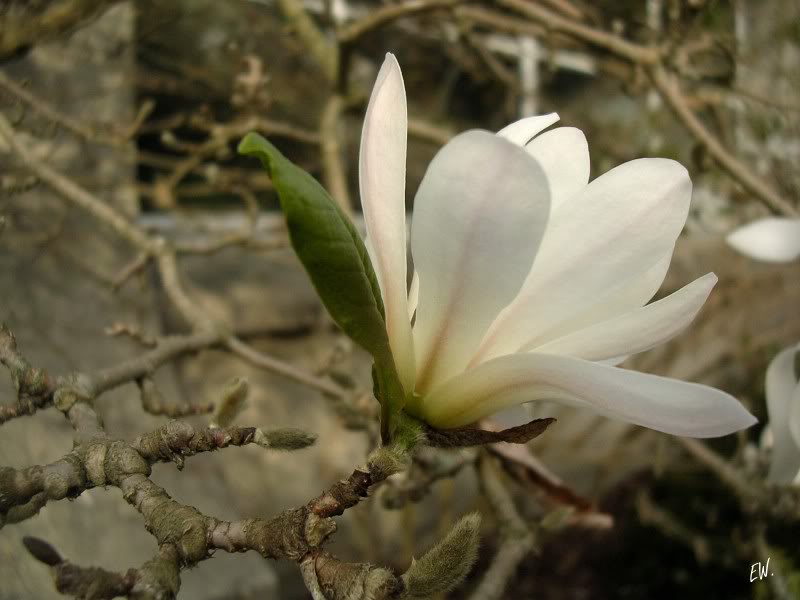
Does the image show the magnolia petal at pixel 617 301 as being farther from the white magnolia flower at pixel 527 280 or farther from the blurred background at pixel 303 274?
the blurred background at pixel 303 274

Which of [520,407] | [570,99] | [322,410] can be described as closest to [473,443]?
[520,407]

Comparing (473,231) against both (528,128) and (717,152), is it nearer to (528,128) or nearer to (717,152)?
(528,128)

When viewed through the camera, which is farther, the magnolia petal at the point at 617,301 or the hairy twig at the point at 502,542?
the hairy twig at the point at 502,542

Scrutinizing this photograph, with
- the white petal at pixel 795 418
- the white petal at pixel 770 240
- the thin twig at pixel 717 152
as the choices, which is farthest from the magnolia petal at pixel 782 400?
the thin twig at pixel 717 152

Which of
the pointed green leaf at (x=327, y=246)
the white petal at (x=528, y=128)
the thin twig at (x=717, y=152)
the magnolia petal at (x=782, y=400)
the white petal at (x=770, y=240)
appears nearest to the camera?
the pointed green leaf at (x=327, y=246)

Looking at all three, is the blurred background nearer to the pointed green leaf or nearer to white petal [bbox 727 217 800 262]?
white petal [bbox 727 217 800 262]

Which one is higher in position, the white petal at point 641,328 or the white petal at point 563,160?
the white petal at point 563,160

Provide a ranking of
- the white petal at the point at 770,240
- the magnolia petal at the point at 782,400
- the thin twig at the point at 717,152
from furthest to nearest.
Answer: the thin twig at the point at 717,152
the white petal at the point at 770,240
the magnolia petal at the point at 782,400

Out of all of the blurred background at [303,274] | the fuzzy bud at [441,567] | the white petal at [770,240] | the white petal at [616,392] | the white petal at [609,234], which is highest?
the white petal at [609,234]
